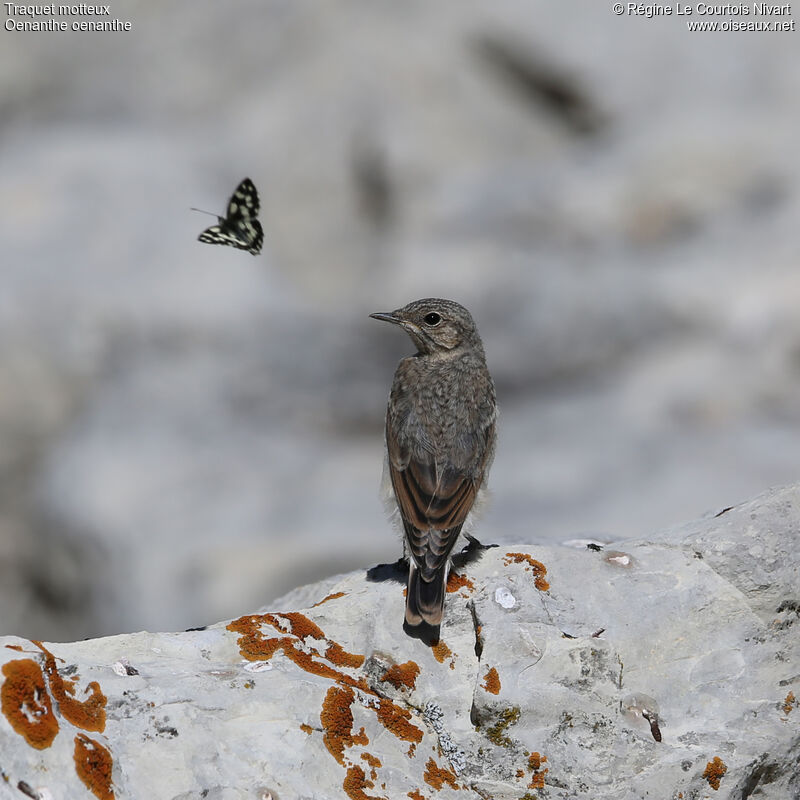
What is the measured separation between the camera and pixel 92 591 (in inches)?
568

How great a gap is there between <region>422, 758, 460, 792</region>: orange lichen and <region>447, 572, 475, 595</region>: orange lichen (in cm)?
141

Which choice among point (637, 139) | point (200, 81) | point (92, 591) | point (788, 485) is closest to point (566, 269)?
point (637, 139)

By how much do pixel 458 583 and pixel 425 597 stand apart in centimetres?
51

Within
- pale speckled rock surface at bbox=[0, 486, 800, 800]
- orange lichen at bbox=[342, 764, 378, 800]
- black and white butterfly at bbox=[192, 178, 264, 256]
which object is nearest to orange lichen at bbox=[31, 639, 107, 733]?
pale speckled rock surface at bbox=[0, 486, 800, 800]

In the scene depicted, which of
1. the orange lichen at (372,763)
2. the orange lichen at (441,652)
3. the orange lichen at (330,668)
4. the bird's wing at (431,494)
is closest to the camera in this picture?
the orange lichen at (372,763)

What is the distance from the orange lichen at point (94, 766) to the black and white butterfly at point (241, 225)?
11.6 ft

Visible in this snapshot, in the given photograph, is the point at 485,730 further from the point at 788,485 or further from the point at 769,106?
the point at 769,106

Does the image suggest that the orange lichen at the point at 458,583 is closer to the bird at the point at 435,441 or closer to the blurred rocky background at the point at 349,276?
the bird at the point at 435,441

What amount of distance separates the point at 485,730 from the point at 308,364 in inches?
425

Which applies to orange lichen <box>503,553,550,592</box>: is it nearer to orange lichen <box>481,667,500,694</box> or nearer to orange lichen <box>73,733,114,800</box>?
orange lichen <box>481,667,500,694</box>

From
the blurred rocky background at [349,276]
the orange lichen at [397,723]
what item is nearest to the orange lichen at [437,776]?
the orange lichen at [397,723]

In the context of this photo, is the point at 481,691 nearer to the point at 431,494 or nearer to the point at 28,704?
the point at 431,494

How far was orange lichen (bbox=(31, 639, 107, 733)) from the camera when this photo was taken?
17.9 ft

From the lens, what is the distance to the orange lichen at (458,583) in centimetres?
735
